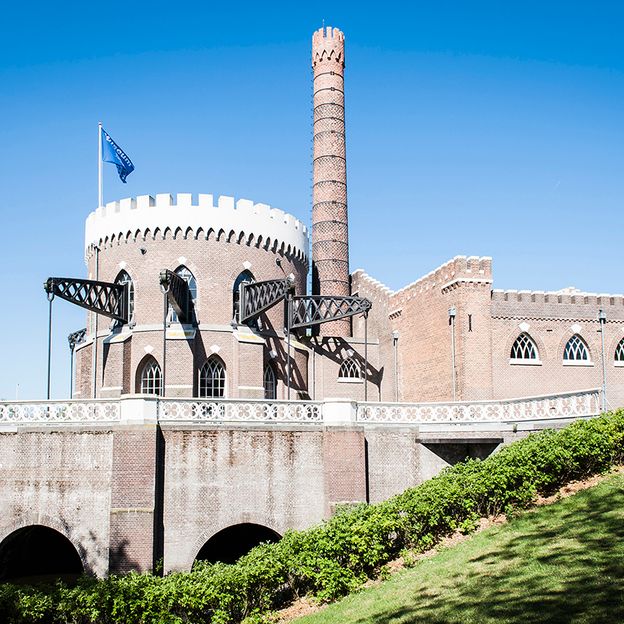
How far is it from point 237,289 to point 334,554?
60.9 feet

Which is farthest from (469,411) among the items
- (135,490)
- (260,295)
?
(260,295)

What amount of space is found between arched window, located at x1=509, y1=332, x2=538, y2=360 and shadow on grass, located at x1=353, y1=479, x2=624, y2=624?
18172 millimetres

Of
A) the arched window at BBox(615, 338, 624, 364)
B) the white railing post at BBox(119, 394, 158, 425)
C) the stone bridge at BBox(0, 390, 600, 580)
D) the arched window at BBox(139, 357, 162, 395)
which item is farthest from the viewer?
the arched window at BBox(615, 338, 624, 364)

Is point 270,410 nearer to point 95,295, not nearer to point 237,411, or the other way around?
point 237,411

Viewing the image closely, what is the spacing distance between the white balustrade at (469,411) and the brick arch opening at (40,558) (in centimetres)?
1110

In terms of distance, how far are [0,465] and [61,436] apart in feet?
6.83

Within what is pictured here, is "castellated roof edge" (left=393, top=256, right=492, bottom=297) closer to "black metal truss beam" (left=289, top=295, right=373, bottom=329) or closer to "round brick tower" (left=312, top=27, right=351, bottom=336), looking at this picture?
"black metal truss beam" (left=289, top=295, right=373, bottom=329)

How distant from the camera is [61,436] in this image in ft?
75.0

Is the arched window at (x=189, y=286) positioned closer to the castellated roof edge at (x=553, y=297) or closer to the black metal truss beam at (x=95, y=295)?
the black metal truss beam at (x=95, y=295)

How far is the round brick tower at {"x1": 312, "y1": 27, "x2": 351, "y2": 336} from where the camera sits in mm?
42406

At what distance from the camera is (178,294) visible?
31.4m

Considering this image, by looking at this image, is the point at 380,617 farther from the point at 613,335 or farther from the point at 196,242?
the point at 613,335

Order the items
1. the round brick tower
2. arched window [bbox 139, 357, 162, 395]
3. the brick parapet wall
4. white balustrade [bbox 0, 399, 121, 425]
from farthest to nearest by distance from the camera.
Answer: the round brick tower
the brick parapet wall
arched window [bbox 139, 357, 162, 395]
white balustrade [bbox 0, 399, 121, 425]

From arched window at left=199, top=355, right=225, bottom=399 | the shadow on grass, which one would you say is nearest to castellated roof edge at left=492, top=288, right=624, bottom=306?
arched window at left=199, top=355, right=225, bottom=399
